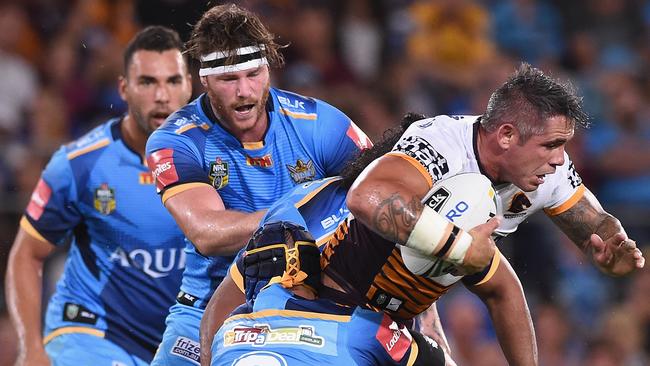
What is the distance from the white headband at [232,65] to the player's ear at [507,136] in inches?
58.0

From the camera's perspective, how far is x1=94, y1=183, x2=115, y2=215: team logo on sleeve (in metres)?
6.59

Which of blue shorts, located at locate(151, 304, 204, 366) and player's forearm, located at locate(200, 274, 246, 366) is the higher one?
player's forearm, located at locate(200, 274, 246, 366)

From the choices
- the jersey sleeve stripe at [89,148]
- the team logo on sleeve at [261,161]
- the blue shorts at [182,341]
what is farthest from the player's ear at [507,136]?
the jersey sleeve stripe at [89,148]

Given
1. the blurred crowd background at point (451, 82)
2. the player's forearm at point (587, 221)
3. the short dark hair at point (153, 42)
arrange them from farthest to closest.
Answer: the blurred crowd background at point (451, 82) → the short dark hair at point (153, 42) → the player's forearm at point (587, 221)

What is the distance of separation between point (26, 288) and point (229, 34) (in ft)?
6.58

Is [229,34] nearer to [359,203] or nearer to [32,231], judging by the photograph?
[359,203]

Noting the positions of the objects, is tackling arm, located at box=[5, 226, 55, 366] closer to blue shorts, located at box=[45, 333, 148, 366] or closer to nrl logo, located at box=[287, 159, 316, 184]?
blue shorts, located at box=[45, 333, 148, 366]

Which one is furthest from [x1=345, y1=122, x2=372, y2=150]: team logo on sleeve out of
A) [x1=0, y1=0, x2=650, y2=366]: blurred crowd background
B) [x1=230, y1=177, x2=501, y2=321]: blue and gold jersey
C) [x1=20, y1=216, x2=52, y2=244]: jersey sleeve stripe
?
[x1=0, y1=0, x2=650, y2=366]: blurred crowd background

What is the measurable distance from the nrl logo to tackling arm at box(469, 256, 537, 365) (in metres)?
1.06

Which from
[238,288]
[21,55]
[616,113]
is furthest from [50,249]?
[616,113]

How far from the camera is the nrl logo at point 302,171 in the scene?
5.74 meters

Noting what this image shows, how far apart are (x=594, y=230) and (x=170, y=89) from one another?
2.64 m

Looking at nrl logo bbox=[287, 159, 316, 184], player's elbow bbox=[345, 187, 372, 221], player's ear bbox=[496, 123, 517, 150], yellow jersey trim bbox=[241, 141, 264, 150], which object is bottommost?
nrl logo bbox=[287, 159, 316, 184]

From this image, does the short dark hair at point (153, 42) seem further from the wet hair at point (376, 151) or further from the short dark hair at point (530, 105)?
the short dark hair at point (530, 105)
